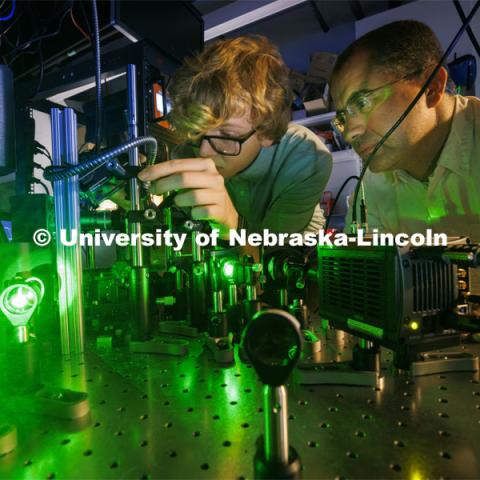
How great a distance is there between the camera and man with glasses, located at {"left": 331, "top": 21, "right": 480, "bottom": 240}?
3.52 ft

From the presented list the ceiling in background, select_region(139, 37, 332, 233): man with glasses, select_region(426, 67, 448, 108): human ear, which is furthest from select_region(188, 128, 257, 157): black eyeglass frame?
the ceiling in background

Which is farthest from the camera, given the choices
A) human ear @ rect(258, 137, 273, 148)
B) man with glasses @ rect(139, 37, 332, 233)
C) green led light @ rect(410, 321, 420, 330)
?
human ear @ rect(258, 137, 273, 148)

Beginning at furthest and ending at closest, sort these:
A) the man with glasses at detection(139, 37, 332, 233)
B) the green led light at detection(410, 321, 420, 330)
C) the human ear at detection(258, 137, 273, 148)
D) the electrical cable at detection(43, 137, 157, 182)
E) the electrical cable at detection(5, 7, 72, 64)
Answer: the human ear at detection(258, 137, 273, 148) < the man with glasses at detection(139, 37, 332, 233) < the electrical cable at detection(5, 7, 72, 64) < the electrical cable at detection(43, 137, 157, 182) < the green led light at detection(410, 321, 420, 330)

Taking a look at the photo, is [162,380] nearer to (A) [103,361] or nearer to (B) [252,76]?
(A) [103,361]

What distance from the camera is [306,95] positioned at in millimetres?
2443

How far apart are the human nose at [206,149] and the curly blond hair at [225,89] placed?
0.13 feet

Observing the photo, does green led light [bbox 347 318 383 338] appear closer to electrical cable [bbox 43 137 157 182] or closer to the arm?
electrical cable [bbox 43 137 157 182]

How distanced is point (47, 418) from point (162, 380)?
0.19 meters

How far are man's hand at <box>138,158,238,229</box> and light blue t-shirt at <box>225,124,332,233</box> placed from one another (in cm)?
44

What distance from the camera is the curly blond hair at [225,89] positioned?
3.95 feet

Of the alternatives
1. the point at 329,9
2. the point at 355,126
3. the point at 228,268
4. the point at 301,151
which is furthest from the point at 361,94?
the point at 329,9

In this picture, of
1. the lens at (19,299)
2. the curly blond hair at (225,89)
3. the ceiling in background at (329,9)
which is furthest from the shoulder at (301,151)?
the lens at (19,299)

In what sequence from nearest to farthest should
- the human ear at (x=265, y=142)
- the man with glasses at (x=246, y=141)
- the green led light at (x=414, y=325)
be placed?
the green led light at (x=414, y=325)
the man with glasses at (x=246, y=141)
the human ear at (x=265, y=142)

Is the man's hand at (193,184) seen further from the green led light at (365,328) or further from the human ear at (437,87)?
the human ear at (437,87)
